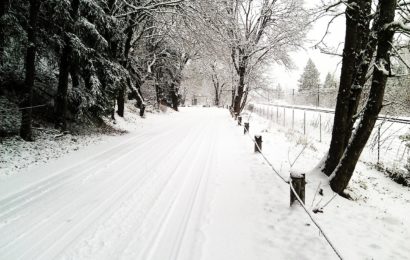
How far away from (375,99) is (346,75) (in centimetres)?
107

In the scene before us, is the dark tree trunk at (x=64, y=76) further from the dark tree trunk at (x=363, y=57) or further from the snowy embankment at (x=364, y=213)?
Result: the dark tree trunk at (x=363, y=57)

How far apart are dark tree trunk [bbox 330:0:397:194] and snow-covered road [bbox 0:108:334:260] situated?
142 cm

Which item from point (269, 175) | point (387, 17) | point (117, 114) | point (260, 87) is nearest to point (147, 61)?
point (117, 114)

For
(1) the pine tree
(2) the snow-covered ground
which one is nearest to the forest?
(2) the snow-covered ground

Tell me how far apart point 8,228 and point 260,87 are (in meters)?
28.9

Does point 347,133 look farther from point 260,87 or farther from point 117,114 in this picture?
point 260,87

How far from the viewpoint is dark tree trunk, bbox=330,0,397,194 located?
5895mm

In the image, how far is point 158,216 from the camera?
511 centimetres

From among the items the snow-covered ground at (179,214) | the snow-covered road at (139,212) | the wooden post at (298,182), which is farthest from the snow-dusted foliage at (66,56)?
the wooden post at (298,182)

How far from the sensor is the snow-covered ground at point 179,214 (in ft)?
13.8

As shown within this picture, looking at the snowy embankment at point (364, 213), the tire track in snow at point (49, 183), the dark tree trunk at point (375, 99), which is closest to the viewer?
the snowy embankment at point (364, 213)

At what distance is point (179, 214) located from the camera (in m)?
5.24

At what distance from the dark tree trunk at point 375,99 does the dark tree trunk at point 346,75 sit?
0.58 m

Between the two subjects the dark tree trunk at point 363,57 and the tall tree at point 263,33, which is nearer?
the dark tree trunk at point 363,57
